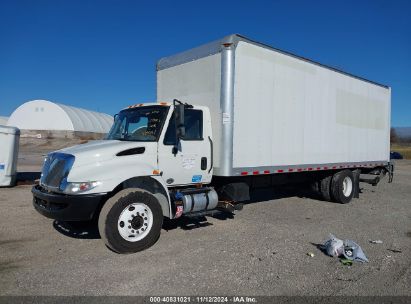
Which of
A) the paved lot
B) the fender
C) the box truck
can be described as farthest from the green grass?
the fender

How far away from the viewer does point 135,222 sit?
5.73 m

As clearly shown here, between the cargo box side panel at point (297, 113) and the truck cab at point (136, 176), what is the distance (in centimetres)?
91

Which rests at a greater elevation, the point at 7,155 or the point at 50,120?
the point at 50,120

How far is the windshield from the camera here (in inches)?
251

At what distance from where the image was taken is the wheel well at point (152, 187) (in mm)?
6137

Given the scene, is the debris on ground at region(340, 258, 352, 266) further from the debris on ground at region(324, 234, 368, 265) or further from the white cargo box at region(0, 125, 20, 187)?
the white cargo box at region(0, 125, 20, 187)

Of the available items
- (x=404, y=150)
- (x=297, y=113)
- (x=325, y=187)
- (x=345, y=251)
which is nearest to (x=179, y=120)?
(x=345, y=251)

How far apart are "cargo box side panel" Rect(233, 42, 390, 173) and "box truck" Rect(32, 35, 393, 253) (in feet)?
0.09

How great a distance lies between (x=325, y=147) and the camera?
373 inches

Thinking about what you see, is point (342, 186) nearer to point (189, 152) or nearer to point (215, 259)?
point (189, 152)

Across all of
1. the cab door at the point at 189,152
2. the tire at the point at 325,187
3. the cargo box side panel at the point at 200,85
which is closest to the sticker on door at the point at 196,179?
the cab door at the point at 189,152

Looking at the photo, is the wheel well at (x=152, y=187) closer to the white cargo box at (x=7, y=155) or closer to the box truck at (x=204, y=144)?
the box truck at (x=204, y=144)

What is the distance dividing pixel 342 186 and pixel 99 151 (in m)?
7.61

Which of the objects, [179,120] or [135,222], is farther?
[179,120]
